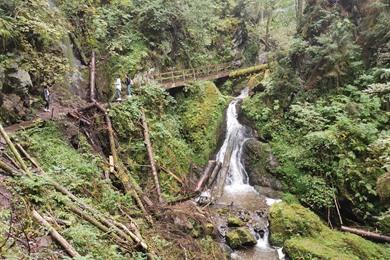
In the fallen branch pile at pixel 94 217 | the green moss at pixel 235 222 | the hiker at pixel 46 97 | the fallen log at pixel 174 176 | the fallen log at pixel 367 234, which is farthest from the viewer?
the fallen log at pixel 174 176

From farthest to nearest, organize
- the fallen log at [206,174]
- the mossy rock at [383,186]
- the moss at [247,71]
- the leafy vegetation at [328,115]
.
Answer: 1. the moss at [247,71]
2. the fallen log at [206,174]
3. the leafy vegetation at [328,115]
4. the mossy rock at [383,186]

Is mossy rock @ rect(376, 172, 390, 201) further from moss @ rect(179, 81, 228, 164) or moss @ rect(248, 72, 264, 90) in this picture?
moss @ rect(248, 72, 264, 90)

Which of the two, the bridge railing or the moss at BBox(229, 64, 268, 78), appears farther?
the moss at BBox(229, 64, 268, 78)

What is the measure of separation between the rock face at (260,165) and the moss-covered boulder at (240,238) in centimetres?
449

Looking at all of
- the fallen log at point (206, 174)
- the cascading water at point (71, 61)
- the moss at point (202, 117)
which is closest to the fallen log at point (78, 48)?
the cascading water at point (71, 61)

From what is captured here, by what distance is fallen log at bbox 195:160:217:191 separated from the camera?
50.0ft

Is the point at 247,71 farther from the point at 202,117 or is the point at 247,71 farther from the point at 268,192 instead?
the point at 268,192

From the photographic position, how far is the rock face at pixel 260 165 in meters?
16.2

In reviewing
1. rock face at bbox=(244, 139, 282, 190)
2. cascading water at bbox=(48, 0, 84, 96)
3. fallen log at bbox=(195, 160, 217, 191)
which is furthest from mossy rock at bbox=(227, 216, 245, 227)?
cascading water at bbox=(48, 0, 84, 96)

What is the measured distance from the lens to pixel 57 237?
6.18 meters

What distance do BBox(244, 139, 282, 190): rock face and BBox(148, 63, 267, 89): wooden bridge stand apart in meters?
5.64

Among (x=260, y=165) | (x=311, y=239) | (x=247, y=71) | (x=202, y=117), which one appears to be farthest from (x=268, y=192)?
(x=247, y=71)

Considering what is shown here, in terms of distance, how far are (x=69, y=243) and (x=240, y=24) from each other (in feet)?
90.5

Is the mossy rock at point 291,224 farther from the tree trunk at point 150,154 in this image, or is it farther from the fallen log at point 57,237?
the fallen log at point 57,237
